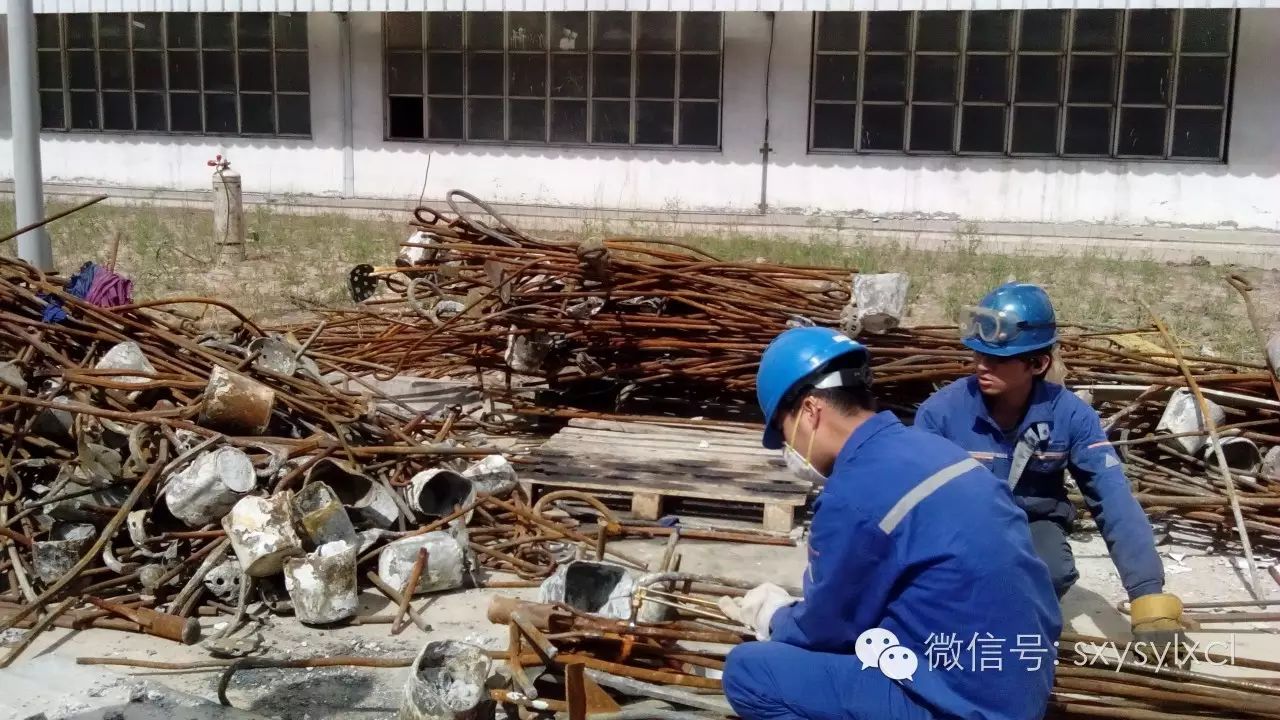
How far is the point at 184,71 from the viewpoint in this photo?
15672 mm

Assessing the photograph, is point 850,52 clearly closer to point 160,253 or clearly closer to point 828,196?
point 828,196

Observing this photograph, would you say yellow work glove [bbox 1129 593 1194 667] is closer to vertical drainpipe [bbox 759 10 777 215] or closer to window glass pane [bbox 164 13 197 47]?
vertical drainpipe [bbox 759 10 777 215]

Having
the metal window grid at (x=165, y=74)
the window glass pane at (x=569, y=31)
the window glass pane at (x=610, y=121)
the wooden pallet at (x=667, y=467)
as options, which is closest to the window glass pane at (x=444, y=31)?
the window glass pane at (x=569, y=31)

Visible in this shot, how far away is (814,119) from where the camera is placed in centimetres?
1333

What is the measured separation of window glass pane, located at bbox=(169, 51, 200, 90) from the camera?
614 inches

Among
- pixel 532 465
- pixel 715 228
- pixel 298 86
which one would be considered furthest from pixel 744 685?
pixel 298 86

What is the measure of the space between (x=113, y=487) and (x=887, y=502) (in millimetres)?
3350

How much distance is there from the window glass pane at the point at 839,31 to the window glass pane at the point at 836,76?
124mm

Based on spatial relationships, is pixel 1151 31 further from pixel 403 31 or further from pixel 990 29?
pixel 403 31

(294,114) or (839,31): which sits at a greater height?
(839,31)

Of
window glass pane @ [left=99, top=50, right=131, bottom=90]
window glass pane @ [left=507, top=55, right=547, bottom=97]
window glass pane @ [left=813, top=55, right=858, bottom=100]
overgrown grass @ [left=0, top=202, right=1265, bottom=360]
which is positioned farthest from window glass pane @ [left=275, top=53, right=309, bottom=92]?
window glass pane @ [left=813, top=55, right=858, bottom=100]

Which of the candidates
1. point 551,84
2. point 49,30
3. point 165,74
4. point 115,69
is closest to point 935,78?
point 551,84

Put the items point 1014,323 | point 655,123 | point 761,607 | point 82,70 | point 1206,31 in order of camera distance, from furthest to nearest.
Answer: point 82,70 → point 655,123 → point 1206,31 → point 1014,323 → point 761,607

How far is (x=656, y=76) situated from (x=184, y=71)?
22.0 feet
